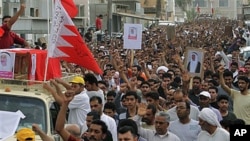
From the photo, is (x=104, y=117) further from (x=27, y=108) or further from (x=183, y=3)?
(x=183, y=3)

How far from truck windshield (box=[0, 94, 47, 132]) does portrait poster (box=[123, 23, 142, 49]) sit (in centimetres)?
840

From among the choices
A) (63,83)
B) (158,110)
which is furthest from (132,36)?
(63,83)

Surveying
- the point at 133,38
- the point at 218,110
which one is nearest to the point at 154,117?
the point at 218,110

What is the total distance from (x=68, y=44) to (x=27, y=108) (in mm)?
1987

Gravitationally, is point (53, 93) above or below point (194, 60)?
below

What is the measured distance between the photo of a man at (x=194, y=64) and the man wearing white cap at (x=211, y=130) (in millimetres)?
5956

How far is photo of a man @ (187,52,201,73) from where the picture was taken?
50.0ft

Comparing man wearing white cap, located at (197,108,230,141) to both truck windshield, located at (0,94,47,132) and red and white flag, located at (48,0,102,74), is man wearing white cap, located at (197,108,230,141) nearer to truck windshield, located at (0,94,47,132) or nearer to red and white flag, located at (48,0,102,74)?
truck windshield, located at (0,94,47,132)

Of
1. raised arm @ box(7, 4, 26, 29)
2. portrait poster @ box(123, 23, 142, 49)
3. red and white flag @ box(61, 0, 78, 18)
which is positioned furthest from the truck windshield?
portrait poster @ box(123, 23, 142, 49)

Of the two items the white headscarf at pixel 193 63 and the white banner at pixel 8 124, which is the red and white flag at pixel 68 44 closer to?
the white banner at pixel 8 124

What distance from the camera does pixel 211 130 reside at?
360 inches

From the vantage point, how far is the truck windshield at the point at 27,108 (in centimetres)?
954

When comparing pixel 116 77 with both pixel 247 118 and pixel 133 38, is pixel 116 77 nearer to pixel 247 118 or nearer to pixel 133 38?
pixel 133 38

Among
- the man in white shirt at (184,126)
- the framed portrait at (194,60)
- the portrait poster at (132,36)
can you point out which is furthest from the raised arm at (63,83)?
the portrait poster at (132,36)
